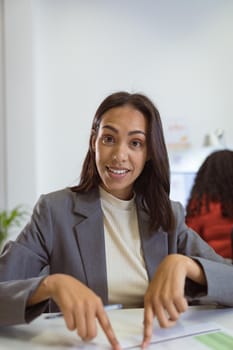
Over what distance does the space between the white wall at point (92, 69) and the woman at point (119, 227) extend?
6.53ft

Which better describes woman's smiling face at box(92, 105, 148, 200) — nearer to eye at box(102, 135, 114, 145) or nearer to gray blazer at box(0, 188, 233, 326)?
eye at box(102, 135, 114, 145)

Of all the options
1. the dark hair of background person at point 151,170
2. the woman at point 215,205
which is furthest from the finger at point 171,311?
the woman at point 215,205

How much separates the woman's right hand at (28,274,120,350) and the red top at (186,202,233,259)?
1512 millimetres

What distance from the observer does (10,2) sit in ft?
10.3

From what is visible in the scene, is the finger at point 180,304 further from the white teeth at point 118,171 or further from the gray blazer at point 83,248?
the white teeth at point 118,171

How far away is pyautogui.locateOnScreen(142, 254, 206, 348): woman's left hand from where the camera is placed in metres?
0.82

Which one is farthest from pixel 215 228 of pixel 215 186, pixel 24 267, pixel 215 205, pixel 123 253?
pixel 24 267

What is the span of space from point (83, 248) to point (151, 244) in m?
0.21

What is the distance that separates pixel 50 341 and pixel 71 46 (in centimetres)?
292

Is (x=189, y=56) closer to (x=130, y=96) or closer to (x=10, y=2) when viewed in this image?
(x=10, y=2)

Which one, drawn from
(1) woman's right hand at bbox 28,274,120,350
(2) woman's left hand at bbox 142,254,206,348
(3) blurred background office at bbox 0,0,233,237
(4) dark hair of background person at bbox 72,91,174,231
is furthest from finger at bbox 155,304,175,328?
(3) blurred background office at bbox 0,0,233,237

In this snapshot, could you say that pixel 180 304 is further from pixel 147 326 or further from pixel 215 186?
pixel 215 186

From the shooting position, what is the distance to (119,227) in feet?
3.96

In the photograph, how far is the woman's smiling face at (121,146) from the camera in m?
1.14
